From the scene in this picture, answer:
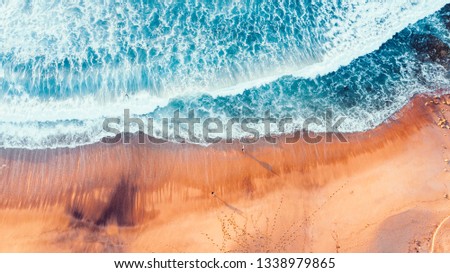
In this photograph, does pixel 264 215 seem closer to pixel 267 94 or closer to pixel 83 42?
pixel 267 94

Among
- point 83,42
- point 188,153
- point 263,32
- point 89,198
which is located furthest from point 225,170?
point 83,42

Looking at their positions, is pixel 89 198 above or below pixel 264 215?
above
